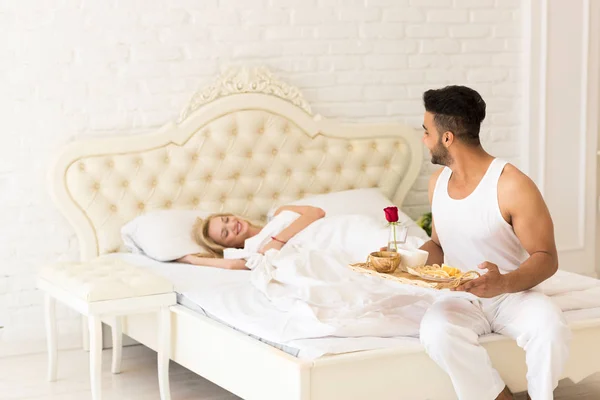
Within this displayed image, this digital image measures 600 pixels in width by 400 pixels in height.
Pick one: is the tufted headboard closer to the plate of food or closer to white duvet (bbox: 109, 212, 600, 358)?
white duvet (bbox: 109, 212, 600, 358)

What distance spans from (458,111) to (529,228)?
410 mm

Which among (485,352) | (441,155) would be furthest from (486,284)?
(441,155)

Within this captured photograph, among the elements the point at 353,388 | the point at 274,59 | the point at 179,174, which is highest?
the point at 274,59

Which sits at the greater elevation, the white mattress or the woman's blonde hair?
the woman's blonde hair

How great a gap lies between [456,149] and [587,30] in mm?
2338

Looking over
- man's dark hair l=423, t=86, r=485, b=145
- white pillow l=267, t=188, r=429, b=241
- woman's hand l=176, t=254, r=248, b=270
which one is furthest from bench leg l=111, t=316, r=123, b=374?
man's dark hair l=423, t=86, r=485, b=145

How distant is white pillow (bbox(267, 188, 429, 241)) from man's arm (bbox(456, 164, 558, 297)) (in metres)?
1.33

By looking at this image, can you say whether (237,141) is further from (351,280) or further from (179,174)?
(351,280)

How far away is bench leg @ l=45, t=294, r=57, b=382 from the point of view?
366 centimetres

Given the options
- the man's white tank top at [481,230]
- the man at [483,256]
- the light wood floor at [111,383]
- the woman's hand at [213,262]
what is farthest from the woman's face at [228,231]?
the man's white tank top at [481,230]

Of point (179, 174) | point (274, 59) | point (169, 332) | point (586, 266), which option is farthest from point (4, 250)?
point (586, 266)

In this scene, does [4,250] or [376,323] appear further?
[4,250]

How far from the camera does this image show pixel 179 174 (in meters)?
4.15

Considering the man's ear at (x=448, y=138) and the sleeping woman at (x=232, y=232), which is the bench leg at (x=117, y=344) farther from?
the man's ear at (x=448, y=138)
